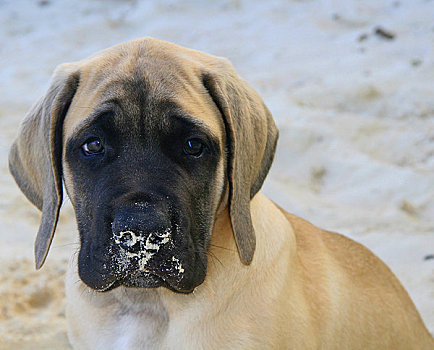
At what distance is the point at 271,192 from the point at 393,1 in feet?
16.4

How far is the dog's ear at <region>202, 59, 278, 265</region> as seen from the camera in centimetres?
262

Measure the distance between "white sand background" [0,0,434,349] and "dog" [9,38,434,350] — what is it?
122cm

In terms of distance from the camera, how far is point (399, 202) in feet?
17.1

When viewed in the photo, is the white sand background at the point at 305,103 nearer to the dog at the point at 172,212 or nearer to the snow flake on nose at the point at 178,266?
the dog at the point at 172,212

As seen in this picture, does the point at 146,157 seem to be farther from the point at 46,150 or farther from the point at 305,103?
the point at 305,103

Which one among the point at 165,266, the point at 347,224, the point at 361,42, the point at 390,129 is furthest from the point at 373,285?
the point at 361,42

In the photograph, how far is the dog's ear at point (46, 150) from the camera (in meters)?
2.65

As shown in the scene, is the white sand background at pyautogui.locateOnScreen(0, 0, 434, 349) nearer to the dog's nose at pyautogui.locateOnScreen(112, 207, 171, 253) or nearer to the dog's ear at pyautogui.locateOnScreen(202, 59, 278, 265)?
the dog's ear at pyautogui.locateOnScreen(202, 59, 278, 265)

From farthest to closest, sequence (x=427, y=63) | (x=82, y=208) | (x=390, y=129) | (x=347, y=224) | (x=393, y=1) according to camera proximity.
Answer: (x=393, y=1), (x=427, y=63), (x=390, y=129), (x=347, y=224), (x=82, y=208)

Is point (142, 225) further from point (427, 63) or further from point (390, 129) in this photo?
point (427, 63)

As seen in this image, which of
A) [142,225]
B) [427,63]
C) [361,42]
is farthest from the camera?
[361,42]

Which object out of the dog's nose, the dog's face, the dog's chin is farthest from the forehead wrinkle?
the dog's chin

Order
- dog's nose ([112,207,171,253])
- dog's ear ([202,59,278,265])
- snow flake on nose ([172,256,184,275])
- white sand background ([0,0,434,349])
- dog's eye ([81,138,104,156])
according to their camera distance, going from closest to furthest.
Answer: dog's nose ([112,207,171,253]), snow flake on nose ([172,256,184,275]), dog's eye ([81,138,104,156]), dog's ear ([202,59,278,265]), white sand background ([0,0,434,349])

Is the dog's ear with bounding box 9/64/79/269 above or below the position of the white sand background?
above
